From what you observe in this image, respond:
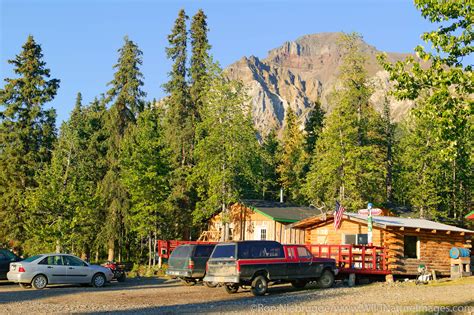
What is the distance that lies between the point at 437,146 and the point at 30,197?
113 feet

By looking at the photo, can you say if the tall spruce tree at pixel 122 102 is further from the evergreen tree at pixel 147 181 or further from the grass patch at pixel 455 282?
the grass patch at pixel 455 282

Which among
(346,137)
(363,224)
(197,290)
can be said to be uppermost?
(346,137)

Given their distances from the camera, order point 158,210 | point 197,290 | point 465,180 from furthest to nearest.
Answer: point 465,180
point 158,210
point 197,290

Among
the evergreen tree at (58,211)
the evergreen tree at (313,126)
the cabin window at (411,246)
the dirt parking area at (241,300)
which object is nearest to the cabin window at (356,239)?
the cabin window at (411,246)

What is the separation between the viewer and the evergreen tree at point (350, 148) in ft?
141

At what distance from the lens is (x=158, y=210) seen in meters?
40.9

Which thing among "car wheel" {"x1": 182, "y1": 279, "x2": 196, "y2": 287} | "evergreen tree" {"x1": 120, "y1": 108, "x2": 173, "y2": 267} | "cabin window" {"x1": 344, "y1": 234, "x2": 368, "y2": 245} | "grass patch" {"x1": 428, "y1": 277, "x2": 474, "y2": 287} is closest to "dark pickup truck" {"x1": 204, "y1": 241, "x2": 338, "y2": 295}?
"car wheel" {"x1": 182, "y1": 279, "x2": 196, "y2": 287}

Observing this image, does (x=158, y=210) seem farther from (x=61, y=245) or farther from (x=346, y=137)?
(x=346, y=137)

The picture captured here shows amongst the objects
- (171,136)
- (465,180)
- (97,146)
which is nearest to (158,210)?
(171,136)

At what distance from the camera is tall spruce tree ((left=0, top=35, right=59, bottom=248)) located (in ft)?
151

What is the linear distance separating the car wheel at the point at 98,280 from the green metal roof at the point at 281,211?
1831cm

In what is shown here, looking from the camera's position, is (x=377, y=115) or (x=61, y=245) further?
(x=377, y=115)

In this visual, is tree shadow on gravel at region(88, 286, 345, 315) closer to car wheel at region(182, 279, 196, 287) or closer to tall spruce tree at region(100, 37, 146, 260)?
car wheel at region(182, 279, 196, 287)

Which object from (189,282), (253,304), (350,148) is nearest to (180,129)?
(350,148)
